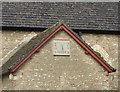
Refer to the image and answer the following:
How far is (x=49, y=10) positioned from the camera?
19.1 metres

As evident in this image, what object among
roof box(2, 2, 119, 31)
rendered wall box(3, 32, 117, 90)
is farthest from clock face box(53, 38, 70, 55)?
roof box(2, 2, 119, 31)

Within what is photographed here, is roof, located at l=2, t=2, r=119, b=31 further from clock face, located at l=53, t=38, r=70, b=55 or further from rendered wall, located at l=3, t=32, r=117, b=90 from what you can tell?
rendered wall, located at l=3, t=32, r=117, b=90

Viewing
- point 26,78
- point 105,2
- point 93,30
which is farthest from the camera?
point 105,2

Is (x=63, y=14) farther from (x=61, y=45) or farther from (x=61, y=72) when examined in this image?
(x=61, y=72)

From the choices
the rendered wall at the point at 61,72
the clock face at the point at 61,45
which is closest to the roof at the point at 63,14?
the clock face at the point at 61,45

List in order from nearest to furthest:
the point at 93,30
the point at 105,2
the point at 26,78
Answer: the point at 26,78
the point at 93,30
the point at 105,2

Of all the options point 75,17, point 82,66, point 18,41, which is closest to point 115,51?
point 75,17

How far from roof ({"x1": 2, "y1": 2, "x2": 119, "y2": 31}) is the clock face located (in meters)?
3.92

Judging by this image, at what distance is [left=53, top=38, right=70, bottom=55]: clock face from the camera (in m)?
14.3

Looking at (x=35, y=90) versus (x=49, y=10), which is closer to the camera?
(x=35, y=90)

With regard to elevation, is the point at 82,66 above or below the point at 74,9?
below

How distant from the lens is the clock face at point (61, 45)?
563 inches

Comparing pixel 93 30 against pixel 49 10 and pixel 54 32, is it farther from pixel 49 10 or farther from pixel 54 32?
pixel 54 32

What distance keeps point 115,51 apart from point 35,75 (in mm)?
6133
